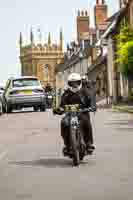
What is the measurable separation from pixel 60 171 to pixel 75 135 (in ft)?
3.08

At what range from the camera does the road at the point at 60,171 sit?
962 cm

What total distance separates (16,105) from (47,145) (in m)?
21.2

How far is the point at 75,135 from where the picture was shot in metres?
12.9

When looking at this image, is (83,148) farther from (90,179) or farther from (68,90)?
(90,179)

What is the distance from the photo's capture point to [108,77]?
8619cm

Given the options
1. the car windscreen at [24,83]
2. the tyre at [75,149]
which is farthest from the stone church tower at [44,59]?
the tyre at [75,149]

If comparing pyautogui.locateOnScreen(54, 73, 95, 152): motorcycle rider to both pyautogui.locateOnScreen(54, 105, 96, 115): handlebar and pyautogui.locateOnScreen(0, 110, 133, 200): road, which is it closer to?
pyautogui.locateOnScreen(54, 105, 96, 115): handlebar

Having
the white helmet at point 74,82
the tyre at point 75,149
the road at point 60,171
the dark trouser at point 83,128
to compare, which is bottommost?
the road at point 60,171

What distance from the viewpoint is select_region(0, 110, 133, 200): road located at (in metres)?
9.62

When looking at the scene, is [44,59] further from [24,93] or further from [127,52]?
[24,93]

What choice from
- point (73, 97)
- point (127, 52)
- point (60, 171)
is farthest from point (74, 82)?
point (127, 52)

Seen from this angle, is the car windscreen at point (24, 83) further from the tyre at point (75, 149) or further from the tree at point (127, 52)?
the tyre at point (75, 149)

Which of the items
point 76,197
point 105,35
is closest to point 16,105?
point 76,197

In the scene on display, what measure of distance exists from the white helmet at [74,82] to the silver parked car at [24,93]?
81.7 feet
